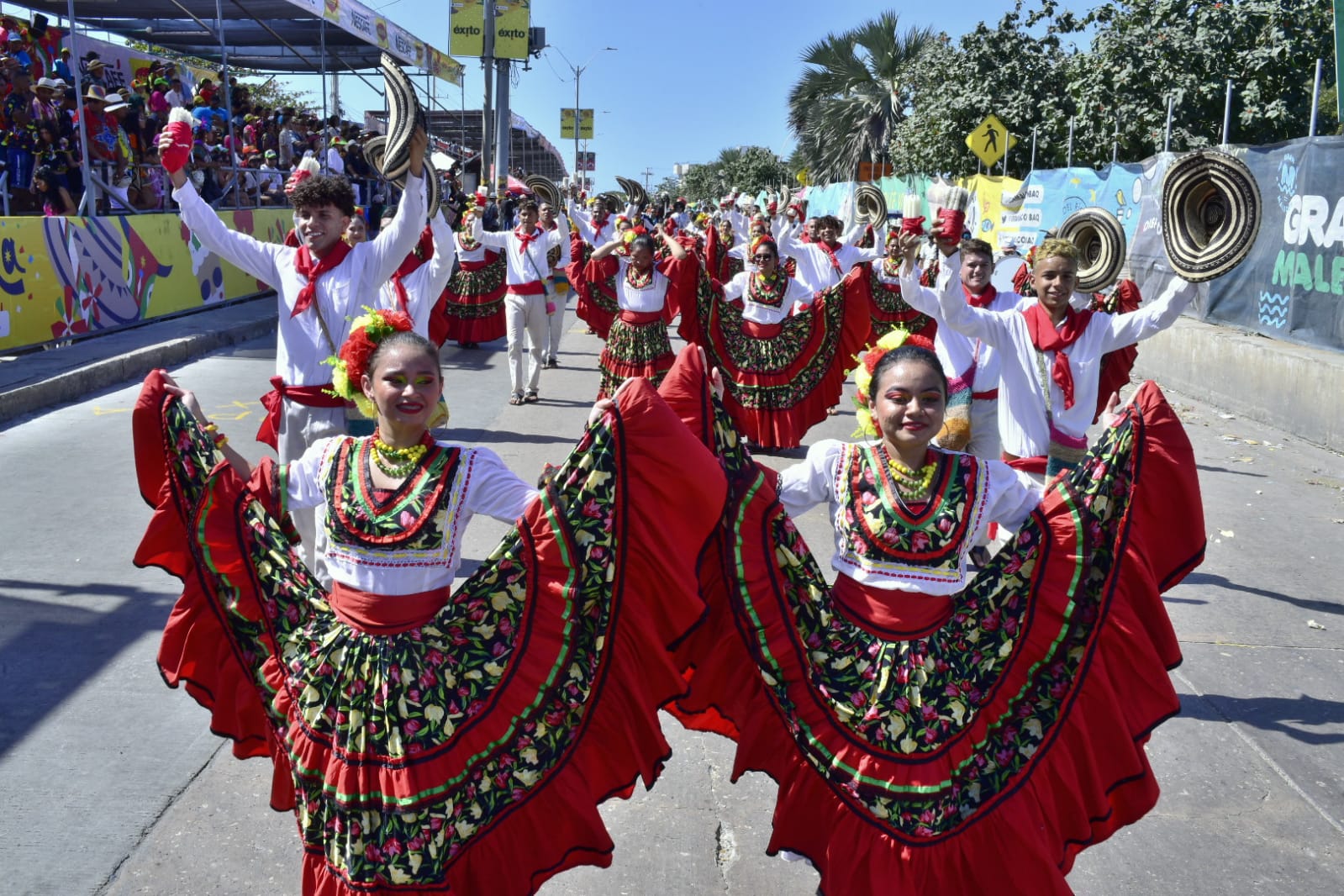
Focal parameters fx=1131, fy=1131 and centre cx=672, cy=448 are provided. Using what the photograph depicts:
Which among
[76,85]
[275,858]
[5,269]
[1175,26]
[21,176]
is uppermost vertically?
[1175,26]

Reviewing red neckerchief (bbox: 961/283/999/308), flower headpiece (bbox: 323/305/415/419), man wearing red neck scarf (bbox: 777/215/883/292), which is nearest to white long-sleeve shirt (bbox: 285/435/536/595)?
flower headpiece (bbox: 323/305/415/419)

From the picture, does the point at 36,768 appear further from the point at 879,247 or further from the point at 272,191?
the point at 272,191

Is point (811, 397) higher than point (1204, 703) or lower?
A: higher

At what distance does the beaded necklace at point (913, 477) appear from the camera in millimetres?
3320

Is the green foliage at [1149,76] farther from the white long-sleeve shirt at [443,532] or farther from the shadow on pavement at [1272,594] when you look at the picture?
the white long-sleeve shirt at [443,532]

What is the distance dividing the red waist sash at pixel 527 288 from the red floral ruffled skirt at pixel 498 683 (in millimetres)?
8786

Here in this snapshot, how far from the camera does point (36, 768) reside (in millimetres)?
4098

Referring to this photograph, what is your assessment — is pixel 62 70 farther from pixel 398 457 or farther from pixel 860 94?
pixel 860 94

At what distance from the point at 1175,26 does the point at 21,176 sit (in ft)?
51.9

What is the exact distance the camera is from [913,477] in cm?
335

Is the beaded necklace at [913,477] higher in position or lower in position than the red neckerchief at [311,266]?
lower

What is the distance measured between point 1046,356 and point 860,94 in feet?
104

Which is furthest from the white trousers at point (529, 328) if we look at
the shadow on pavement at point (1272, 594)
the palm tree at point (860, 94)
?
the palm tree at point (860, 94)

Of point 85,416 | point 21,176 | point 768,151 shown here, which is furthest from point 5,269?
point 768,151
